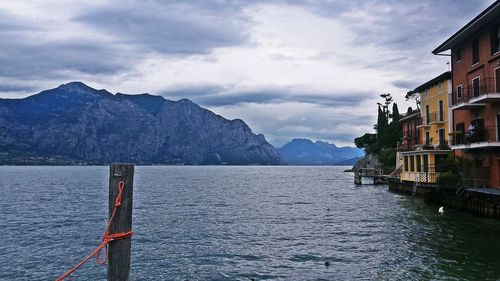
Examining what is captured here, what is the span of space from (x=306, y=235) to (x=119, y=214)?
874 inches

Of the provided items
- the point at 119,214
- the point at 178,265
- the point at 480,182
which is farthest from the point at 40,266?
the point at 480,182

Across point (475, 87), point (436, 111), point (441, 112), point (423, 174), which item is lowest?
point (423, 174)

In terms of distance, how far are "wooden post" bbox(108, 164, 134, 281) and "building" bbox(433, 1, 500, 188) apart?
103 feet

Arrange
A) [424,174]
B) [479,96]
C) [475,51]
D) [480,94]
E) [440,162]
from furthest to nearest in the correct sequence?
[424,174], [440,162], [475,51], [480,94], [479,96]

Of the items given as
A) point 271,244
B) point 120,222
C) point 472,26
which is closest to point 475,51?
point 472,26

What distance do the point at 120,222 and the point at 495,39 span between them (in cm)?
3521

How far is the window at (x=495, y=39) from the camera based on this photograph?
107ft

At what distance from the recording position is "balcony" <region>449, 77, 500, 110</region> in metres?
32.2

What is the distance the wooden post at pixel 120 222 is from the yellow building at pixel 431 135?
3938 centimetres

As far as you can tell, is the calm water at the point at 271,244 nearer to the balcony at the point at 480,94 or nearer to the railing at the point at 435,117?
the balcony at the point at 480,94

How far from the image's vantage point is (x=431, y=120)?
1994 inches

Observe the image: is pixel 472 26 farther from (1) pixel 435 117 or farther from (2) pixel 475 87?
(1) pixel 435 117

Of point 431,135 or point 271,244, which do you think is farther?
point 431,135

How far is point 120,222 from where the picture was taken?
630 cm
